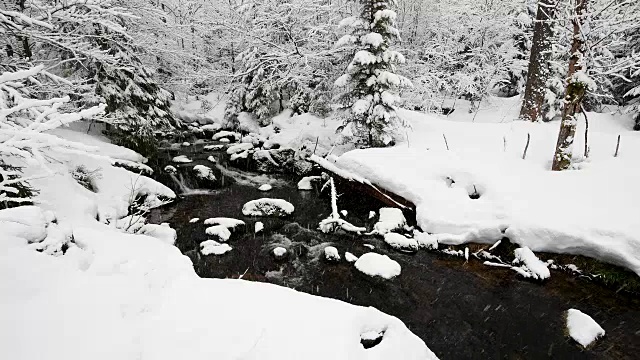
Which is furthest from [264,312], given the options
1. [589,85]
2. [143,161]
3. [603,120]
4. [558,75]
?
[558,75]

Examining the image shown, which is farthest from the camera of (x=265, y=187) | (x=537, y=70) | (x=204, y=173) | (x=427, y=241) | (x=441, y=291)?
(x=204, y=173)

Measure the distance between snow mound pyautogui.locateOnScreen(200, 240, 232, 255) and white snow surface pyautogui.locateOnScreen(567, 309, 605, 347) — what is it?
674cm

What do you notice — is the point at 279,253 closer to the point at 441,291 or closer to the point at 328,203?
the point at 328,203

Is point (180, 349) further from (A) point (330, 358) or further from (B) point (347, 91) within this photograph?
(B) point (347, 91)

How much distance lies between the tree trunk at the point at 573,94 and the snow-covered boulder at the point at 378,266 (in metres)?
4.88

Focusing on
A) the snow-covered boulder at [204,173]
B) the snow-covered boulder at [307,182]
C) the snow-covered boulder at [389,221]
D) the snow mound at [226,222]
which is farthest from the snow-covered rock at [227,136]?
the snow-covered boulder at [389,221]

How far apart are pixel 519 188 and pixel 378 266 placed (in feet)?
12.6

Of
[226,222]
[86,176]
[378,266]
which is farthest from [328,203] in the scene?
[86,176]

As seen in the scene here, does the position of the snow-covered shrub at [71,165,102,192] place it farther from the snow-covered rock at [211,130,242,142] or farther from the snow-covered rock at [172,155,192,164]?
the snow-covered rock at [211,130,242,142]

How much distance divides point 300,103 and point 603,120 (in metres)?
13.4

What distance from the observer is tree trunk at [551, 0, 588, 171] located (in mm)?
7203

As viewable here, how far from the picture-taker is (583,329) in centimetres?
537

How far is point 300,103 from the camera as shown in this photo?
736 inches

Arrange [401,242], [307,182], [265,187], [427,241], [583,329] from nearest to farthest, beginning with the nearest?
[583,329] < [427,241] < [401,242] < [265,187] < [307,182]
